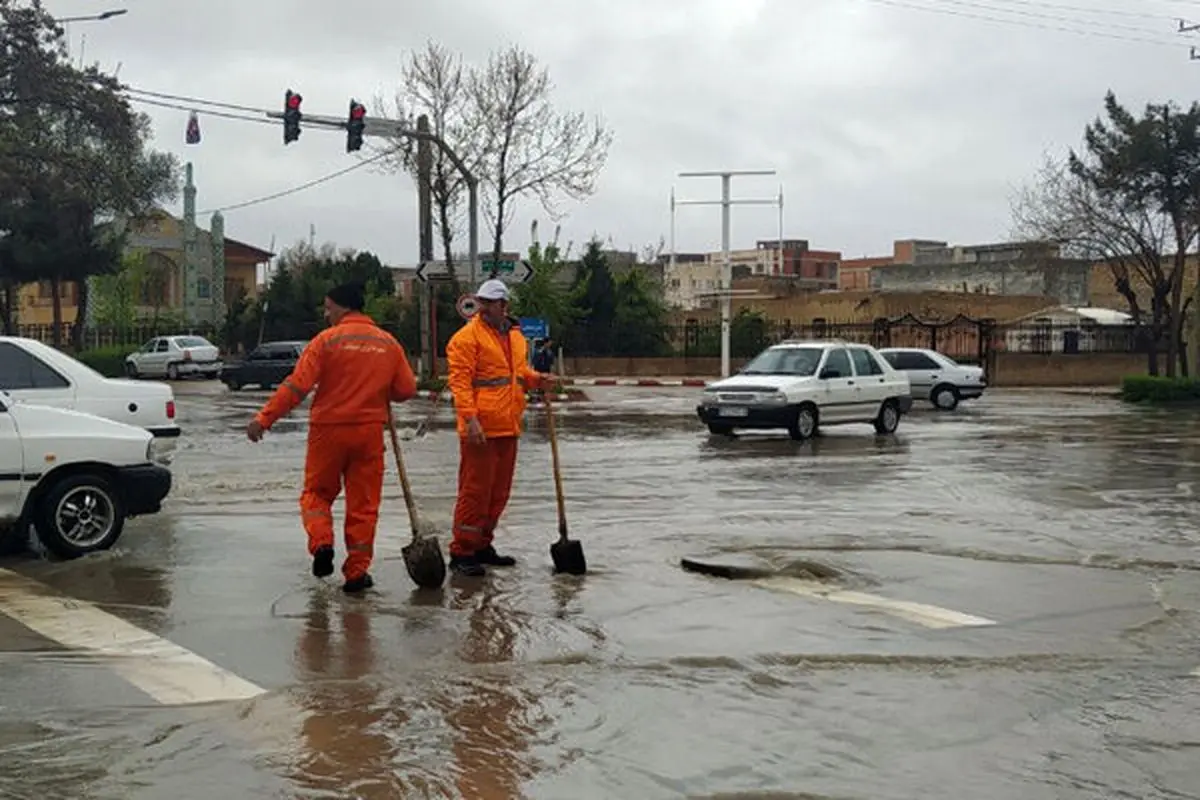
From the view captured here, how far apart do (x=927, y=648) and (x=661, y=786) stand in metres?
2.59

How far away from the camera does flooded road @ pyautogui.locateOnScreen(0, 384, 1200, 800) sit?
199 inches

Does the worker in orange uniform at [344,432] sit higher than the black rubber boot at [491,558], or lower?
higher

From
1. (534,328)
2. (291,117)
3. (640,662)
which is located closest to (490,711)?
(640,662)

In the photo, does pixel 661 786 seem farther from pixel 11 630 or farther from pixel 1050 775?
pixel 11 630

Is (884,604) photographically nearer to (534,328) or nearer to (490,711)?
(490,711)

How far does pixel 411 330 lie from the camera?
5128 cm

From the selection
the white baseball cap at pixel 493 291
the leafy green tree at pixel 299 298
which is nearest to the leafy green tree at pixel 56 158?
the leafy green tree at pixel 299 298

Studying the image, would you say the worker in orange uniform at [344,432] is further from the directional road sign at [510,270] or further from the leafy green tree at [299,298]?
the leafy green tree at [299,298]

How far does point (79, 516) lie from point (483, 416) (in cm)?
295

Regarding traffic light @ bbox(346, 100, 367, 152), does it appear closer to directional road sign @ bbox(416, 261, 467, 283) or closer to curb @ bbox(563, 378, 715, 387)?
directional road sign @ bbox(416, 261, 467, 283)

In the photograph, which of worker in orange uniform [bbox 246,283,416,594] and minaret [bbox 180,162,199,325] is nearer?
worker in orange uniform [bbox 246,283,416,594]

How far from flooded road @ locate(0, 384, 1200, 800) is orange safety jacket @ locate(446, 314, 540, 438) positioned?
1.01m

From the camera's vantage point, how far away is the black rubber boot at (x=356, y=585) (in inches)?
321

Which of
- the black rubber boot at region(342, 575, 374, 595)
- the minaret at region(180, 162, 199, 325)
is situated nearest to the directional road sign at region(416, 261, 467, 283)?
the black rubber boot at region(342, 575, 374, 595)
